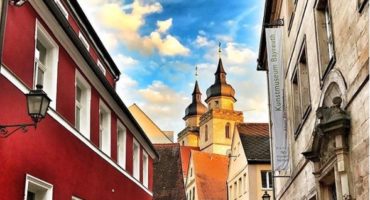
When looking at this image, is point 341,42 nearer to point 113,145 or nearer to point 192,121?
point 113,145

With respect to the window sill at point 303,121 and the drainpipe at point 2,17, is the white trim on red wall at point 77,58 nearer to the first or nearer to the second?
the drainpipe at point 2,17

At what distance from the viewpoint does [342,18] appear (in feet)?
31.9

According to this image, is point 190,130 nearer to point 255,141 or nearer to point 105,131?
point 255,141

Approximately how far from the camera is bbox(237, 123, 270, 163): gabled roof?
39312mm

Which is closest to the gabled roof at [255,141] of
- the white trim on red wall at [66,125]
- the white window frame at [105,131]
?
the white trim on red wall at [66,125]

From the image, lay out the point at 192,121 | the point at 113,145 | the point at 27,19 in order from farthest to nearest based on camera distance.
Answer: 1. the point at 192,121
2. the point at 113,145
3. the point at 27,19

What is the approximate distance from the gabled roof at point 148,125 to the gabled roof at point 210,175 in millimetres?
4903

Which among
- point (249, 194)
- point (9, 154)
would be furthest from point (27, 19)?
point (249, 194)

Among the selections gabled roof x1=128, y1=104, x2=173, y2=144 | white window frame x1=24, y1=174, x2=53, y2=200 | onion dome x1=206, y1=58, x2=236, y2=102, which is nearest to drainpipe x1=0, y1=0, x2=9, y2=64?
white window frame x1=24, y1=174, x2=53, y2=200

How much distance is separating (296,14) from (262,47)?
7.68 meters

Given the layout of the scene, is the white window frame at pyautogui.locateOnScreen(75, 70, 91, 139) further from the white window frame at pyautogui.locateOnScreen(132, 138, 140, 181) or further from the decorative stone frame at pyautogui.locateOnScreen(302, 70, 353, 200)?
the white window frame at pyautogui.locateOnScreen(132, 138, 140, 181)

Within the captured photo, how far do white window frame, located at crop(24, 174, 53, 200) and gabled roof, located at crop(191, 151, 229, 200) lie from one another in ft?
152

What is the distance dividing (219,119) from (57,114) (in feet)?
318

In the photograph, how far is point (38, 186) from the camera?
1110 centimetres
